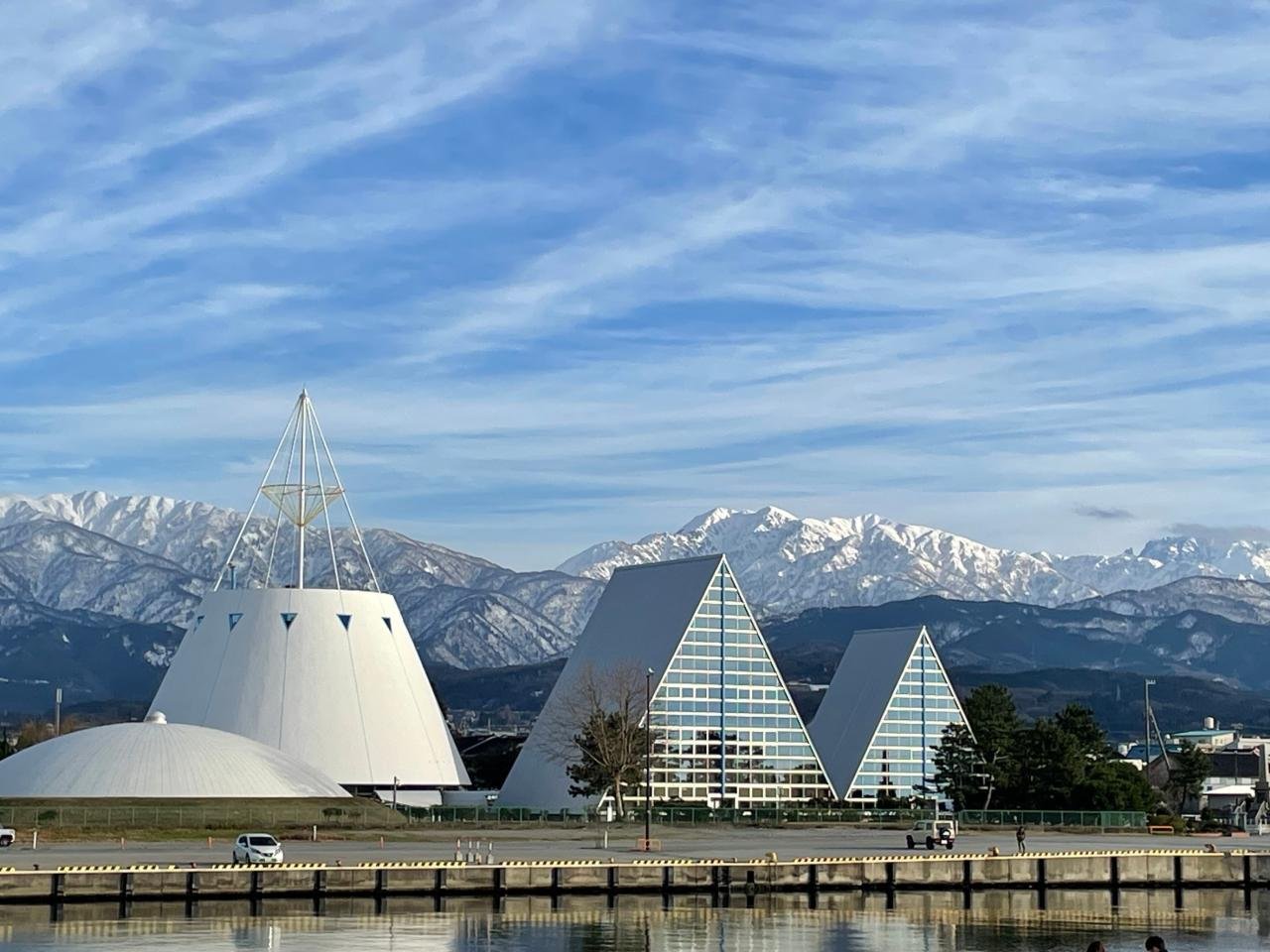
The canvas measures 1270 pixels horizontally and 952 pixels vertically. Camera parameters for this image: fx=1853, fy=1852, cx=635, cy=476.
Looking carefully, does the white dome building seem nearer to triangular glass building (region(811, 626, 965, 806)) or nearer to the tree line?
triangular glass building (region(811, 626, 965, 806))

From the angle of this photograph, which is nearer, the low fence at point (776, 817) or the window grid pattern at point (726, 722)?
the low fence at point (776, 817)

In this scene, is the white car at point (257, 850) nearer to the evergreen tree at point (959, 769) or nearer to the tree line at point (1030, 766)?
the evergreen tree at point (959, 769)

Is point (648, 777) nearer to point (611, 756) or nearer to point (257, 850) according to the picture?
point (257, 850)

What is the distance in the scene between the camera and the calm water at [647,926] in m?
57.4

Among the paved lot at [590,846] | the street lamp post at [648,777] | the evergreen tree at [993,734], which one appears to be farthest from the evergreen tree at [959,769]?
the street lamp post at [648,777]

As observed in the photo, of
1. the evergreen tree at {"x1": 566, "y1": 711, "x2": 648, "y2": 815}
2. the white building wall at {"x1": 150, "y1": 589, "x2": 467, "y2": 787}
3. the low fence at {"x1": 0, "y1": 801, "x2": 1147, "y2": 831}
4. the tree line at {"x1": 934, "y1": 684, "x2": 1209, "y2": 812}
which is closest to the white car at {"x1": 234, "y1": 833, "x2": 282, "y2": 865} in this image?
the low fence at {"x1": 0, "y1": 801, "x2": 1147, "y2": 831}

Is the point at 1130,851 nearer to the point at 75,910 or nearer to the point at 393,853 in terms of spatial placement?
the point at 393,853

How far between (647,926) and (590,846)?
26271mm

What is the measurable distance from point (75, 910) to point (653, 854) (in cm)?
2608

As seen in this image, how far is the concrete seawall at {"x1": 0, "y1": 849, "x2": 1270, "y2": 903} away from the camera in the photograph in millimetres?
67688

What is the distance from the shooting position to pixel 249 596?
442 ft

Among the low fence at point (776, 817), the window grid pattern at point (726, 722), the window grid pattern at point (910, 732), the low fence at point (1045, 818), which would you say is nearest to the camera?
the low fence at point (776, 817)

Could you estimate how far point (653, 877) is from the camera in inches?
2960

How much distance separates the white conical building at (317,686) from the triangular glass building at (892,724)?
2821cm
